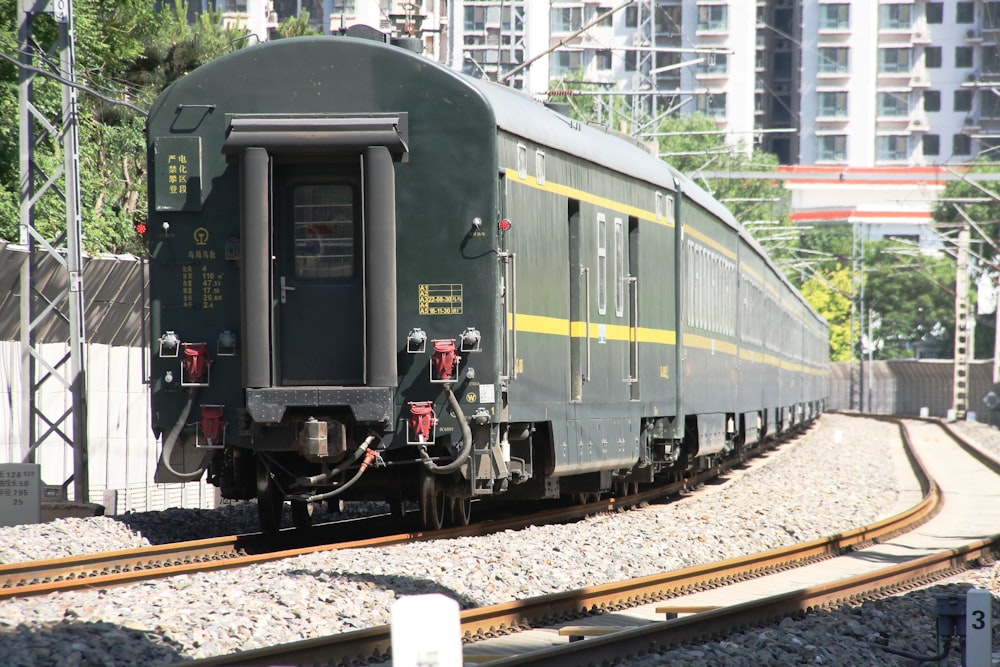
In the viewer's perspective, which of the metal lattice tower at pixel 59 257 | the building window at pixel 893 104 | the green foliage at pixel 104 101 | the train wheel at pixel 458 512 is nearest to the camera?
the train wheel at pixel 458 512

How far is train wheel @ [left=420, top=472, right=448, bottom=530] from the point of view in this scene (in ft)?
37.9

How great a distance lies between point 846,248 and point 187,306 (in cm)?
8972

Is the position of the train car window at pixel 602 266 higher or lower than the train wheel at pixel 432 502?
higher

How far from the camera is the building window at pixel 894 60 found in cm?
11119

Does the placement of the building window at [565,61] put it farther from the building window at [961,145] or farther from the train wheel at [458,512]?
the train wheel at [458,512]

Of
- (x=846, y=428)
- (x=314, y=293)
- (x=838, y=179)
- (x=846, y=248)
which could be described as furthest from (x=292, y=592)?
(x=838, y=179)

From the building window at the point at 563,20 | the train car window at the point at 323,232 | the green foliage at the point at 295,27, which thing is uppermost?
the building window at the point at 563,20

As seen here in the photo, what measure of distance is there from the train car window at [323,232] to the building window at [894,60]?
106 meters

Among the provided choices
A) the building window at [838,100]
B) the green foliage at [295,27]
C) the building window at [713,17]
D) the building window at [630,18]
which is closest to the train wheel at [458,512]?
the green foliage at [295,27]

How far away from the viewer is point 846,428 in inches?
1772

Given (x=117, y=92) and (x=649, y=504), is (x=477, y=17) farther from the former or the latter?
(x=649, y=504)

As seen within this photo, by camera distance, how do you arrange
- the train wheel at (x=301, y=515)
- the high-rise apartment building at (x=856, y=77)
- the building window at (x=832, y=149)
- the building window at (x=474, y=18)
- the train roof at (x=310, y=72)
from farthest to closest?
the building window at (x=832, y=149) → the high-rise apartment building at (x=856, y=77) → the building window at (x=474, y=18) → the train wheel at (x=301, y=515) → the train roof at (x=310, y=72)

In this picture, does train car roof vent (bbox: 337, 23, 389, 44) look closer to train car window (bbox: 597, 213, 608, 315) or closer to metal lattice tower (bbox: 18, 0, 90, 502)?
train car window (bbox: 597, 213, 608, 315)

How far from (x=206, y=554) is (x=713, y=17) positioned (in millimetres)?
102908
